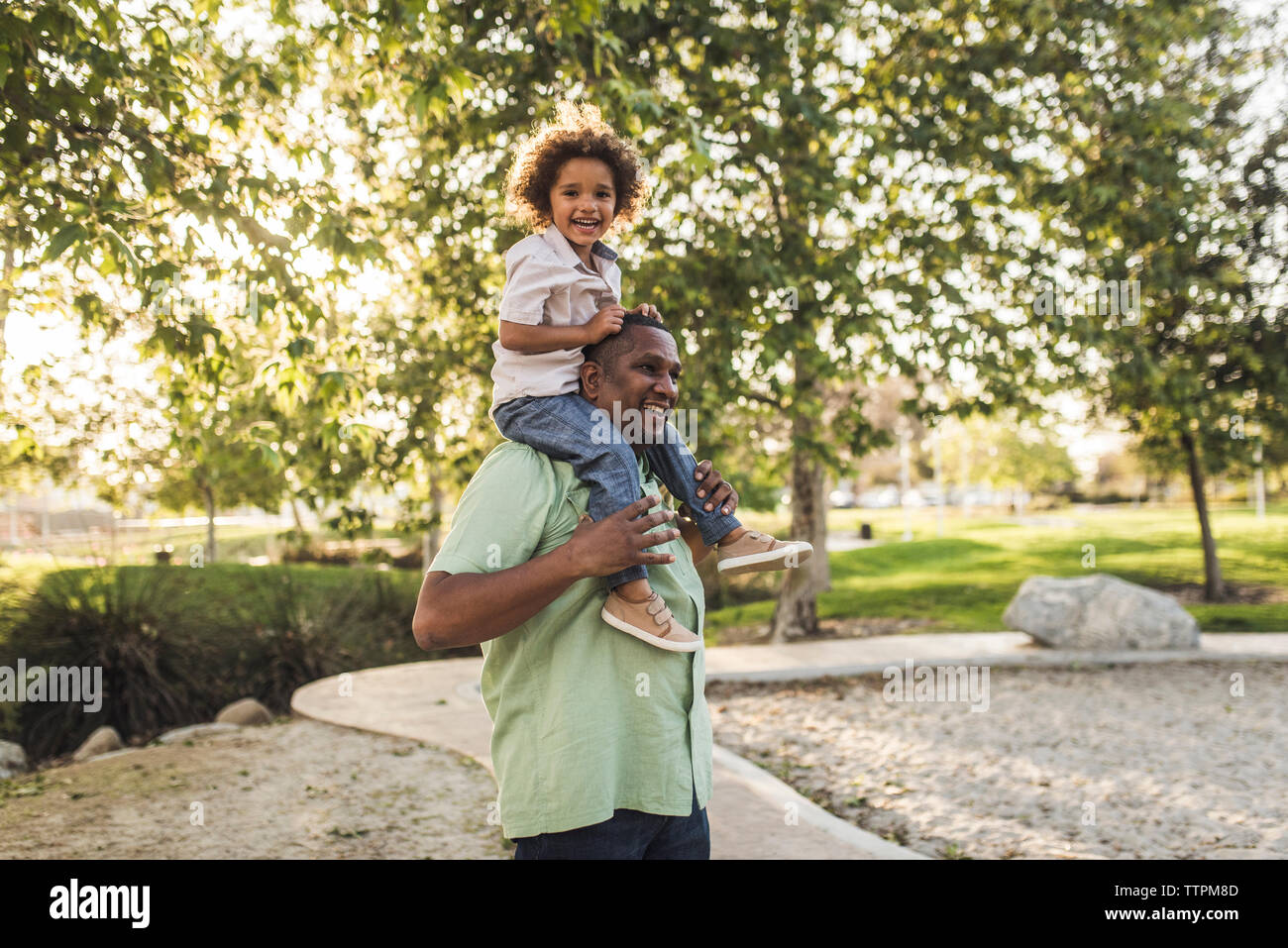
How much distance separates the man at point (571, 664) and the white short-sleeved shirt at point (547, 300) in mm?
232

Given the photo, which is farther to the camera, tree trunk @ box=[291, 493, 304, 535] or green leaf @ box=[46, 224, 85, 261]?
tree trunk @ box=[291, 493, 304, 535]

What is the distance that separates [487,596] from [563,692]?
0.88ft

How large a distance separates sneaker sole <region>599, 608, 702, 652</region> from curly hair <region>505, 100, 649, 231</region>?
1.08 m

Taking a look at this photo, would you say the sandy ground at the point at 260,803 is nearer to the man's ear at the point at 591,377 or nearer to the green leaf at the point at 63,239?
the green leaf at the point at 63,239

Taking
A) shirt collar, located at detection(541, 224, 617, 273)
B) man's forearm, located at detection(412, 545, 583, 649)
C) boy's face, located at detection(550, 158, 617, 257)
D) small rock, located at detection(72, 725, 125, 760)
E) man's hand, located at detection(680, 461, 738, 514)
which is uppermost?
boy's face, located at detection(550, 158, 617, 257)

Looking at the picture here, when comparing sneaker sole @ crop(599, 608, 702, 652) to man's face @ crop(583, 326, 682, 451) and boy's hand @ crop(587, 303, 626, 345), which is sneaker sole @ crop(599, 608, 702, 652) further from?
boy's hand @ crop(587, 303, 626, 345)

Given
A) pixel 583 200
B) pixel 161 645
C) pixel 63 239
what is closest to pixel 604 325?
pixel 583 200

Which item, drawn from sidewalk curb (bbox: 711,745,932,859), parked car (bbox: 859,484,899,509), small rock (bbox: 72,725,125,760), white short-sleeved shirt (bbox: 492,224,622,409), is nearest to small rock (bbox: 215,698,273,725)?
small rock (bbox: 72,725,125,760)

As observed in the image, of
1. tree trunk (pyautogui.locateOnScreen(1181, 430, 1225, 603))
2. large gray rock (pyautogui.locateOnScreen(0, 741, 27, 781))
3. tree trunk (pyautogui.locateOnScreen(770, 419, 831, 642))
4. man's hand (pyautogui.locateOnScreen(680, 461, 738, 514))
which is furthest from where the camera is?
tree trunk (pyautogui.locateOnScreen(1181, 430, 1225, 603))

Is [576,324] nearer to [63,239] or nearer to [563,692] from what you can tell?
[563,692]

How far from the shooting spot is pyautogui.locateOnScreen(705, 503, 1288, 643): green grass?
14508 millimetres

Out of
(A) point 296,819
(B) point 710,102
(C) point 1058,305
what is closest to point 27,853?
(A) point 296,819
